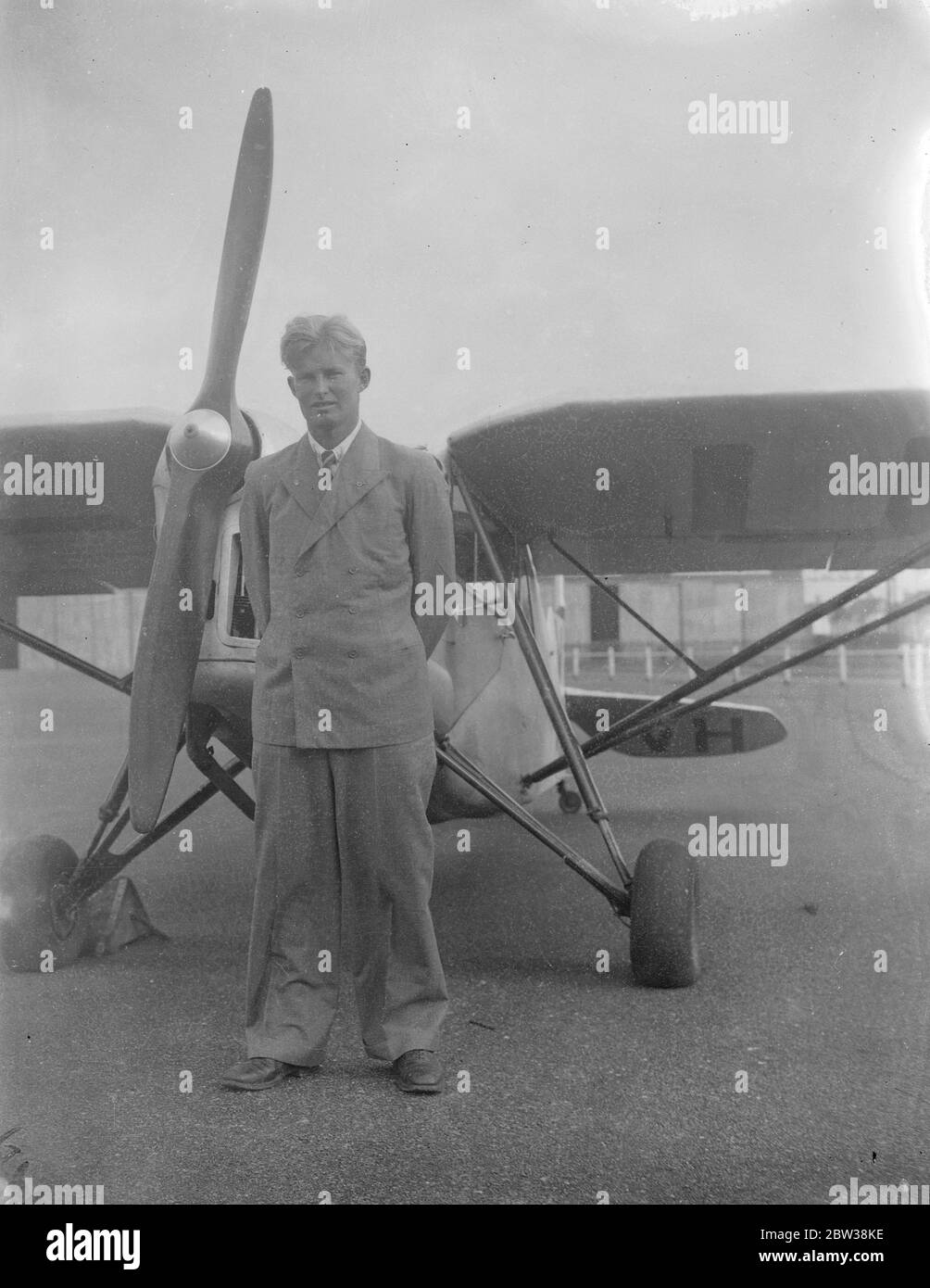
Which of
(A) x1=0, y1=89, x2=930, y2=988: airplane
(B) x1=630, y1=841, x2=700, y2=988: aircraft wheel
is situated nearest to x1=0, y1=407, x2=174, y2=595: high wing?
(A) x1=0, y1=89, x2=930, y2=988: airplane

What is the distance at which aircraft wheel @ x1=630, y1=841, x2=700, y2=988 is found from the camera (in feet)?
11.1

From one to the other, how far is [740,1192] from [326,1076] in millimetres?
1024

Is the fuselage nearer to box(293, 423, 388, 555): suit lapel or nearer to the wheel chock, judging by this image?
box(293, 423, 388, 555): suit lapel

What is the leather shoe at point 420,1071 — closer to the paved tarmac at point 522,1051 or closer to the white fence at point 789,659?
the paved tarmac at point 522,1051

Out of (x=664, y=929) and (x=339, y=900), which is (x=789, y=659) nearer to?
(x=664, y=929)

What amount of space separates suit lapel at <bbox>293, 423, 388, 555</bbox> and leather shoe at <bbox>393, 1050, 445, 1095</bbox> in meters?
1.27

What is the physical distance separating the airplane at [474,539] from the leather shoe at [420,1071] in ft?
3.19

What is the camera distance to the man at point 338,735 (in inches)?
103

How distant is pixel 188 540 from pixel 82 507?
675 mm

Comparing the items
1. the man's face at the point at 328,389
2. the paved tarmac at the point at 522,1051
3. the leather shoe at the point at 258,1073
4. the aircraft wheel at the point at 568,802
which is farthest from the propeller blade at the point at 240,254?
the aircraft wheel at the point at 568,802

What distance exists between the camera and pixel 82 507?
3.38 meters

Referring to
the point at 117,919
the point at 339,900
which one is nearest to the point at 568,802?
the point at 117,919

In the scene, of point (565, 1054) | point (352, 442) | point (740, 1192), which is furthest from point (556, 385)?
point (740, 1192)
